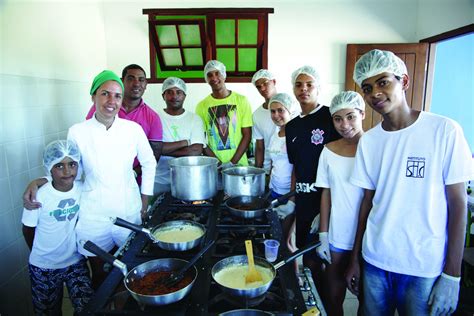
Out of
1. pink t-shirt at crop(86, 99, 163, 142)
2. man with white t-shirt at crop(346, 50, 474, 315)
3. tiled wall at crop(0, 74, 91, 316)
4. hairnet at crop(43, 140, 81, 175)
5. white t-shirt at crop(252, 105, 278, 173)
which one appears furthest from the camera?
white t-shirt at crop(252, 105, 278, 173)

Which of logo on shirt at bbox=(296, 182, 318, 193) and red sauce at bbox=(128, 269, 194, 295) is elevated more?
logo on shirt at bbox=(296, 182, 318, 193)

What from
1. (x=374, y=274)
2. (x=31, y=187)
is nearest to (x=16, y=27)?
(x=31, y=187)

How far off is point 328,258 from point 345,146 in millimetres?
563

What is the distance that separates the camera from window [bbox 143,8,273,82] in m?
3.52

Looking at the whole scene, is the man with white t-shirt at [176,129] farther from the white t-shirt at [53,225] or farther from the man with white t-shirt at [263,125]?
the white t-shirt at [53,225]

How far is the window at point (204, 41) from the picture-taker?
11.6 ft

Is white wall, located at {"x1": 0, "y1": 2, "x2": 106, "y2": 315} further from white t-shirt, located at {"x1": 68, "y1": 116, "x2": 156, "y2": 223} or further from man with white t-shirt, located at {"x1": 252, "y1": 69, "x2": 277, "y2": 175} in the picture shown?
man with white t-shirt, located at {"x1": 252, "y1": 69, "x2": 277, "y2": 175}

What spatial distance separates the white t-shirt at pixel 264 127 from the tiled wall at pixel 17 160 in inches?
61.1

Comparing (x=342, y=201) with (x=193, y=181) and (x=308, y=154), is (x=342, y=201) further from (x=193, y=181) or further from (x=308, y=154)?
(x=193, y=181)

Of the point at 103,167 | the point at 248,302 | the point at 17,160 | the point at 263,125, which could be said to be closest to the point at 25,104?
the point at 17,160

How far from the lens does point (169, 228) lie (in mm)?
1449

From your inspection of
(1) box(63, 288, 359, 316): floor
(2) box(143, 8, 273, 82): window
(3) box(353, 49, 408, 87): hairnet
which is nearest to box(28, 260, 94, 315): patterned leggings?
(1) box(63, 288, 359, 316): floor

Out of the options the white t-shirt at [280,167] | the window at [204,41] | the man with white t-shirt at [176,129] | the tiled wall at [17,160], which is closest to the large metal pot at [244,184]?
the white t-shirt at [280,167]

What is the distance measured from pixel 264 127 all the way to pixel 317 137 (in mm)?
839
